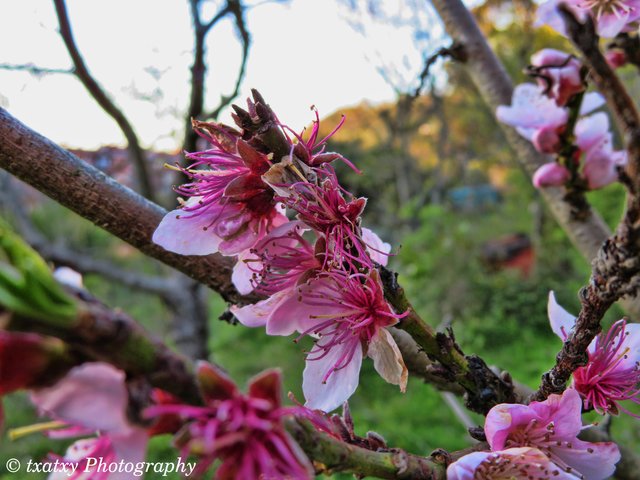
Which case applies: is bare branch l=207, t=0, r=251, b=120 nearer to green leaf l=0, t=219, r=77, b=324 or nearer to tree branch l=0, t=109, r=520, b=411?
tree branch l=0, t=109, r=520, b=411

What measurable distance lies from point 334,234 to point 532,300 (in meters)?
4.45

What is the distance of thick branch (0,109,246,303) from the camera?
61cm

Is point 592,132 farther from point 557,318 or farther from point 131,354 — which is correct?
point 131,354

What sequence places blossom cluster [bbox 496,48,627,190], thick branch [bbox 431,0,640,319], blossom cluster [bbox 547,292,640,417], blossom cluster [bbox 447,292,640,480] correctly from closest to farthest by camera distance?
blossom cluster [bbox 447,292,640,480] < blossom cluster [bbox 547,292,640,417] < blossom cluster [bbox 496,48,627,190] < thick branch [bbox 431,0,640,319]

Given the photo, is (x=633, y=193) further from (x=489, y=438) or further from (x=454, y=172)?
(x=454, y=172)

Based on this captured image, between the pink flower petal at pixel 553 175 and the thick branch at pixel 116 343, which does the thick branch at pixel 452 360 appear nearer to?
the thick branch at pixel 116 343

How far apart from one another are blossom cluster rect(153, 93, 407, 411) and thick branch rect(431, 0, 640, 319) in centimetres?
69

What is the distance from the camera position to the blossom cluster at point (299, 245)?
520mm

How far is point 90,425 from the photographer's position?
30 centimetres

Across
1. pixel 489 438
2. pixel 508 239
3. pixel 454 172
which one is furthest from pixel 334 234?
pixel 454 172

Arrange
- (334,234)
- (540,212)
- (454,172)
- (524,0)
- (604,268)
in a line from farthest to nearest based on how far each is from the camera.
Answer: (454,172), (524,0), (540,212), (334,234), (604,268)

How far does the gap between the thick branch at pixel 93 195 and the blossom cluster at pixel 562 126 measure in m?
0.62

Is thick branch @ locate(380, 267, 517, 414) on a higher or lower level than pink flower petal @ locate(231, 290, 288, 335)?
lower

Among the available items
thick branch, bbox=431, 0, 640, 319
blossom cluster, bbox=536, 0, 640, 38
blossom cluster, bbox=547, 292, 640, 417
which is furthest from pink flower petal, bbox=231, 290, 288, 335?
thick branch, bbox=431, 0, 640, 319
